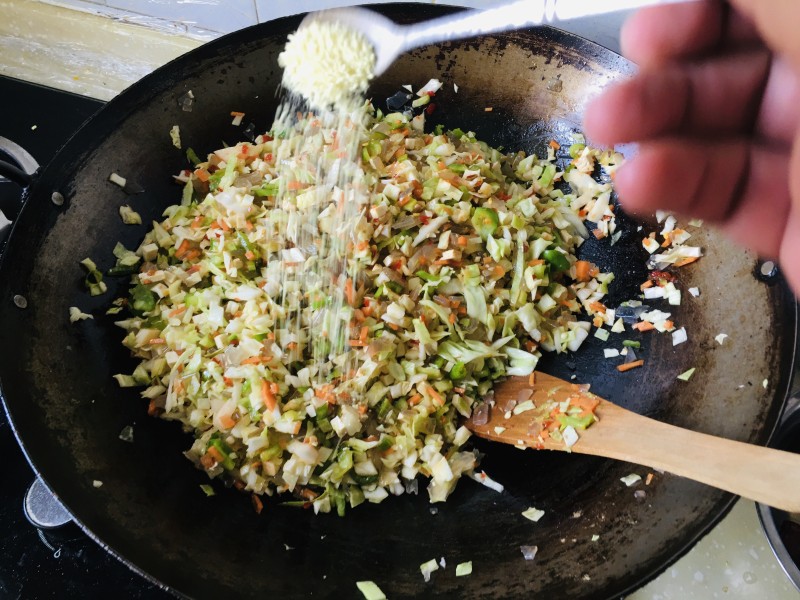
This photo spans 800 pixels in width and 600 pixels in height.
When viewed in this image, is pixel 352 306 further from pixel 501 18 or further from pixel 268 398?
pixel 501 18

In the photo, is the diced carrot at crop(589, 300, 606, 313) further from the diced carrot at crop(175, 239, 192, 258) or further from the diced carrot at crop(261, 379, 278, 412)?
the diced carrot at crop(175, 239, 192, 258)

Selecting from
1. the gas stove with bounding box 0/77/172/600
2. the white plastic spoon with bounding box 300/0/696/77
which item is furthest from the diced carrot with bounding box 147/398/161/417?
the white plastic spoon with bounding box 300/0/696/77

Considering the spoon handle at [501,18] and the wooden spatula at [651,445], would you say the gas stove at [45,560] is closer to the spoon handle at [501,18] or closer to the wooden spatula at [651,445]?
the wooden spatula at [651,445]

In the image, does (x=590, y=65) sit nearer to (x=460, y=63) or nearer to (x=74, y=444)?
(x=460, y=63)

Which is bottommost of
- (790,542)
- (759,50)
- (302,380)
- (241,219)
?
(790,542)

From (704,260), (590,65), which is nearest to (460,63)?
(590,65)

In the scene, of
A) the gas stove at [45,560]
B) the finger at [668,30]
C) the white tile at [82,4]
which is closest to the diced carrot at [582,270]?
the finger at [668,30]
